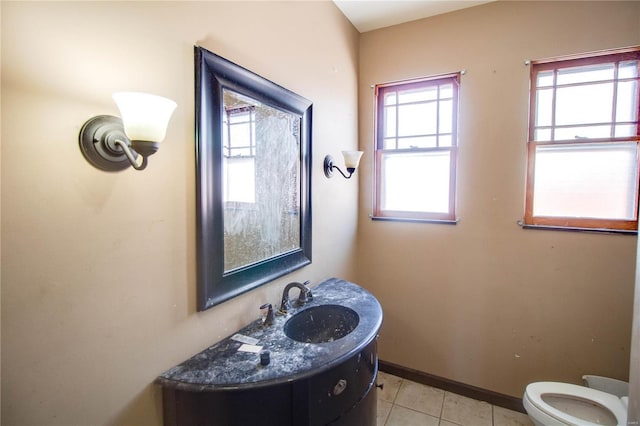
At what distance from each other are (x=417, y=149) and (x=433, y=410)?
73.8 inches

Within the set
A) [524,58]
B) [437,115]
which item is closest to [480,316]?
[437,115]

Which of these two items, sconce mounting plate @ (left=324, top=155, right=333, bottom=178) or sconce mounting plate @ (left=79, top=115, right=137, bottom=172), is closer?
sconce mounting plate @ (left=79, top=115, right=137, bottom=172)

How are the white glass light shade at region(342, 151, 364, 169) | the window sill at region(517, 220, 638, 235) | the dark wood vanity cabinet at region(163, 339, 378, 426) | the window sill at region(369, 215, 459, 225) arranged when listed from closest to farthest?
the dark wood vanity cabinet at region(163, 339, 378, 426), the window sill at region(517, 220, 638, 235), the white glass light shade at region(342, 151, 364, 169), the window sill at region(369, 215, 459, 225)

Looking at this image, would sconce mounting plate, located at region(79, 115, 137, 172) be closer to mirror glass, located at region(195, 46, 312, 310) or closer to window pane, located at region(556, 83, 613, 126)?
mirror glass, located at region(195, 46, 312, 310)

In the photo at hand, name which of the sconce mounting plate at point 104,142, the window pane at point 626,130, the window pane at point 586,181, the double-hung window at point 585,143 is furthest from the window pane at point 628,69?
Answer: the sconce mounting plate at point 104,142

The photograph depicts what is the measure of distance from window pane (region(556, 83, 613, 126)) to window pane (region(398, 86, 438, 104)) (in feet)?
2.52

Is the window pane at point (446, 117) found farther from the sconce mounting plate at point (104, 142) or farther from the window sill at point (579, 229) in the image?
the sconce mounting plate at point (104, 142)

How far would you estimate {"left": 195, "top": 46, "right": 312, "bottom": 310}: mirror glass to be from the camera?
1.18 m

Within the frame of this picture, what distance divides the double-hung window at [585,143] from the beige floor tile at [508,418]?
131 centimetres

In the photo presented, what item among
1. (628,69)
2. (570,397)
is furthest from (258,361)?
(628,69)

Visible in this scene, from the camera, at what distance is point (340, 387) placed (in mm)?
1188

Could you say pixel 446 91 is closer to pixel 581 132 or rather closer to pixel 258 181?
pixel 581 132

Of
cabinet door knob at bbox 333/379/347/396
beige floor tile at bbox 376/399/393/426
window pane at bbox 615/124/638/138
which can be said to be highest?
window pane at bbox 615/124/638/138

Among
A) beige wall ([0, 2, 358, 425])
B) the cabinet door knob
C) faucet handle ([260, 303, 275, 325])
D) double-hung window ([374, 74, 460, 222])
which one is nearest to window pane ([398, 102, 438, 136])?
double-hung window ([374, 74, 460, 222])
